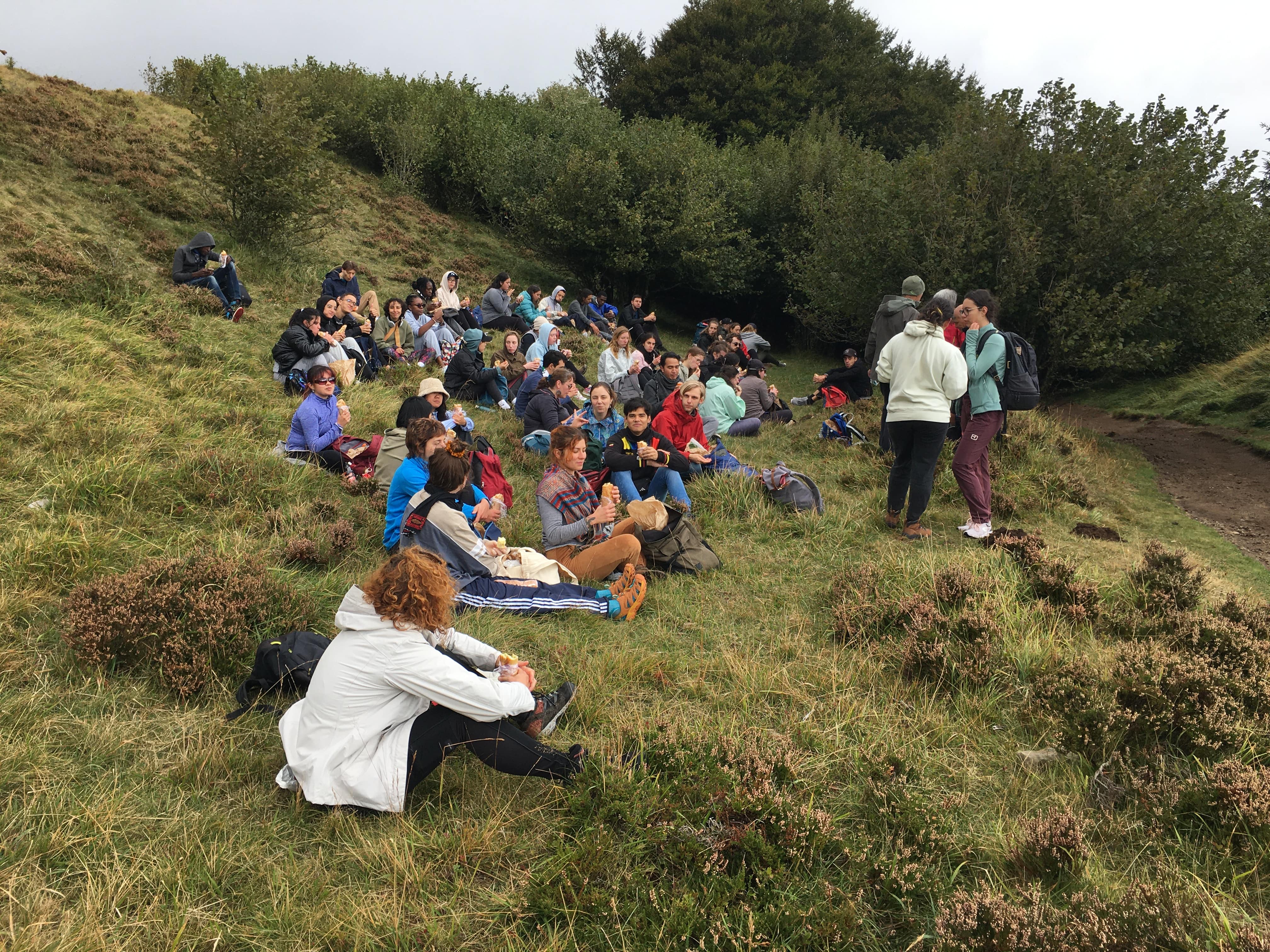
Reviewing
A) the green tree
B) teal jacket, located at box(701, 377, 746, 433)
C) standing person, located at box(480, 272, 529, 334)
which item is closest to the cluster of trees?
the green tree

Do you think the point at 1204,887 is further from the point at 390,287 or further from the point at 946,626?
the point at 390,287

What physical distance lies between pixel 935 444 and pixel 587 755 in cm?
417

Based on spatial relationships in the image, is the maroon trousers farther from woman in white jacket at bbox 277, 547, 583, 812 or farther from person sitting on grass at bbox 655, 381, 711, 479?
woman in white jacket at bbox 277, 547, 583, 812

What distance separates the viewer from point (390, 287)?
16656mm

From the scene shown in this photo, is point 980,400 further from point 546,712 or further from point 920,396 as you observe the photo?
point 546,712

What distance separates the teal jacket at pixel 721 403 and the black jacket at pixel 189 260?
7.53 metres

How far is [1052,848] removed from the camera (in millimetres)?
2910

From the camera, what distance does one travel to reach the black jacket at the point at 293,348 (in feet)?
29.6

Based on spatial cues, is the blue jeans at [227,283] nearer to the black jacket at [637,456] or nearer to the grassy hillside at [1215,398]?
the black jacket at [637,456]

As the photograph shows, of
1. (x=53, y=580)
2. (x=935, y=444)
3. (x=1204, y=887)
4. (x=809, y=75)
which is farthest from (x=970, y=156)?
(x=809, y=75)

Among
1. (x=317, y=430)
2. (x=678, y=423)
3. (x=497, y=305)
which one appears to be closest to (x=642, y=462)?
(x=678, y=423)

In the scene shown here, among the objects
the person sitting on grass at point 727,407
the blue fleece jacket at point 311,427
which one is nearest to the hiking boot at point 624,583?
the blue fleece jacket at point 311,427

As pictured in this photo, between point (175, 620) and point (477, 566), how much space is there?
178cm

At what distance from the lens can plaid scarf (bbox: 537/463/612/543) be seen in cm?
588
